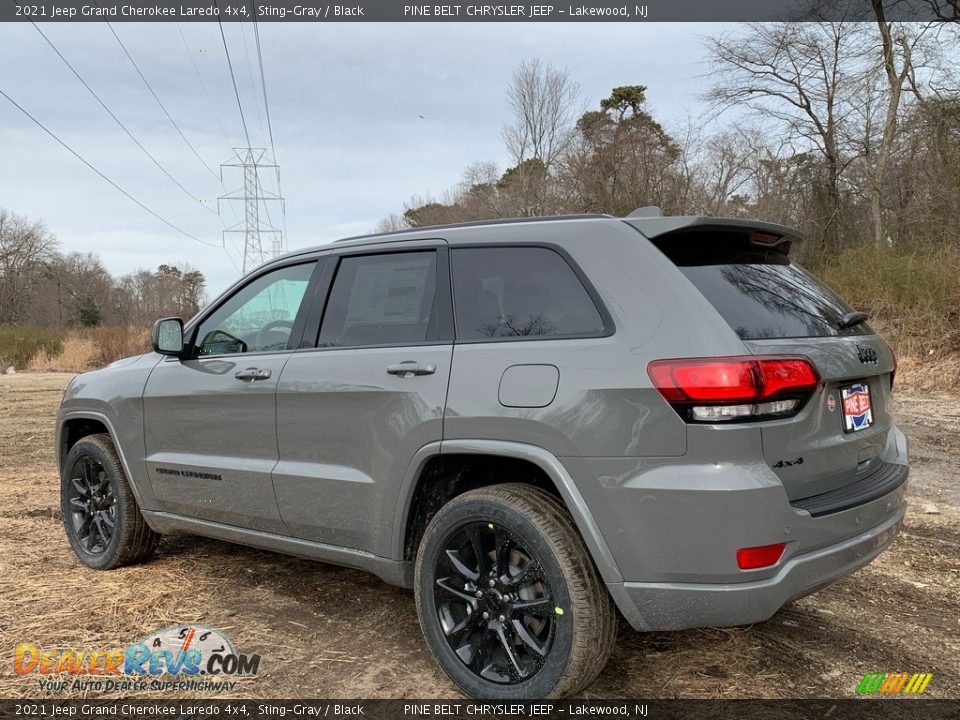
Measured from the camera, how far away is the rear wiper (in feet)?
8.68

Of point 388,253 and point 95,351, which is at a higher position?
point 388,253

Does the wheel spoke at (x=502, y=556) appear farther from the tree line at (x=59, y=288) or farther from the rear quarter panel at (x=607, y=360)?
the tree line at (x=59, y=288)

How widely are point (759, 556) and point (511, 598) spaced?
34.4 inches

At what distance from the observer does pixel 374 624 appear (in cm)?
325

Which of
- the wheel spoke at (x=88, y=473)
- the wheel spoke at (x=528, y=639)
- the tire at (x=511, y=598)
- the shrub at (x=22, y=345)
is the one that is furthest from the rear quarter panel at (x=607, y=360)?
the shrub at (x=22, y=345)

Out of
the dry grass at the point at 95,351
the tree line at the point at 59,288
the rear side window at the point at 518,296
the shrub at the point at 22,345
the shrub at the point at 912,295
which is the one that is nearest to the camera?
the rear side window at the point at 518,296

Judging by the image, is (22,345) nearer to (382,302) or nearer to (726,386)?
(382,302)

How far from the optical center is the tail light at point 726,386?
2.11m

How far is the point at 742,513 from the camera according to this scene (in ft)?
6.77

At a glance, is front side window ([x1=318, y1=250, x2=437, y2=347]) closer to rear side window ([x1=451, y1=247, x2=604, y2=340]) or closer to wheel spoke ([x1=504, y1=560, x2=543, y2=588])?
rear side window ([x1=451, y1=247, x2=604, y2=340])

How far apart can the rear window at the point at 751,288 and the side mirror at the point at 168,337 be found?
2.59m

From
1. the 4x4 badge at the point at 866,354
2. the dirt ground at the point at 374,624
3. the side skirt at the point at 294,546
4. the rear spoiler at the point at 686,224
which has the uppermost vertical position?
the rear spoiler at the point at 686,224

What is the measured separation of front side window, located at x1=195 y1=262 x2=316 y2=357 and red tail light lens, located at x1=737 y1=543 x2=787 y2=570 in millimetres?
2227

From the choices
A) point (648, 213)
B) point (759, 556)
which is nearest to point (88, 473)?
point (648, 213)
